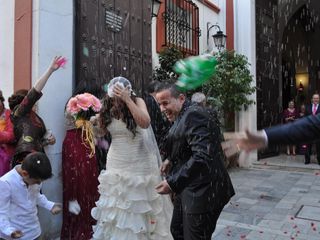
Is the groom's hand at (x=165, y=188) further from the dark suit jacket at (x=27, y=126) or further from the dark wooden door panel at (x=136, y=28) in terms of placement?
the dark wooden door panel at (x=136, y=28)

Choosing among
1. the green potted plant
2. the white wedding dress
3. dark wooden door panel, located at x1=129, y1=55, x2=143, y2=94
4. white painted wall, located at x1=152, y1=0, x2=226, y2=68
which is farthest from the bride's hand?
white painted wall, located at x1=152, y1=0, x2=226, y2=68

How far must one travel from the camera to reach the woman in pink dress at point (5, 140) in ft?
13.3

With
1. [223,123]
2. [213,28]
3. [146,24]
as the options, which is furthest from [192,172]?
[213,28]

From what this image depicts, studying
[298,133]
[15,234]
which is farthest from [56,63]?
[298,133]

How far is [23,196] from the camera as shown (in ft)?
10.6

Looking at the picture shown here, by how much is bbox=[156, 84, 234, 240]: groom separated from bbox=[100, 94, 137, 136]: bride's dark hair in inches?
34.7

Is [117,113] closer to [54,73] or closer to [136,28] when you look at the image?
[54,73]

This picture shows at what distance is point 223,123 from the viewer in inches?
412

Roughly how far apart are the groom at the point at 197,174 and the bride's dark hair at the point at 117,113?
881 millimetres

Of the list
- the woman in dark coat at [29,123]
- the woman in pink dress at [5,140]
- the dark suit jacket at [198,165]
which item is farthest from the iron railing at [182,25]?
the dark suit jacket at [198,165]

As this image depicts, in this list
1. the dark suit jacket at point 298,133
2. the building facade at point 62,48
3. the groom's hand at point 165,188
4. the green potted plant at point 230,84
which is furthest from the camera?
the green potted plant at point 230,84

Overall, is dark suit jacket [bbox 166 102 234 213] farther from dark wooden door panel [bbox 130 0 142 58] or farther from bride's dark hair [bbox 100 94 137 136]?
dark wooden door panel [bbox 130 0 142 58]

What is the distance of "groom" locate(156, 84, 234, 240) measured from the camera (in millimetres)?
2971

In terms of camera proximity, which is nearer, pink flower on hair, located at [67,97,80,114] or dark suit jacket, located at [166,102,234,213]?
dark suit jacket, located at [166,102,234,213]
